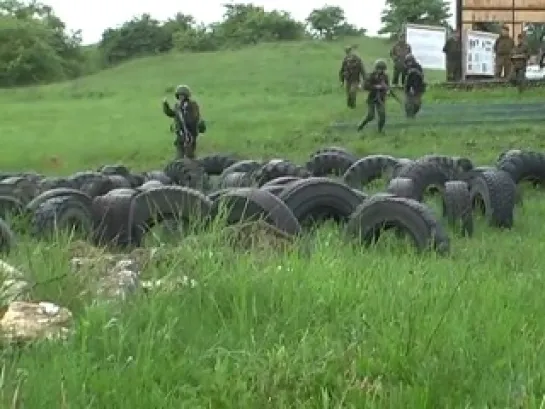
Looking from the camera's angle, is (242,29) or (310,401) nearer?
(310,401)

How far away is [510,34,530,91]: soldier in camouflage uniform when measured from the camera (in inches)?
1022

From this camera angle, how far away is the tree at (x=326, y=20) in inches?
3164

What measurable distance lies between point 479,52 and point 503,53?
69cm

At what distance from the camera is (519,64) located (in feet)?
86.6

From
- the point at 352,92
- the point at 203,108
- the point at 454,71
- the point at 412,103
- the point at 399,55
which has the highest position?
the point at 399,55

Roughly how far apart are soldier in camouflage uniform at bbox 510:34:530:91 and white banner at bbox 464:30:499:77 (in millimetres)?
1429

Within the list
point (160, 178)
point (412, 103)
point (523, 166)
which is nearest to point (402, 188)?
point (523, 166)

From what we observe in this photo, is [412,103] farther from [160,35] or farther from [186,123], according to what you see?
[160,35]

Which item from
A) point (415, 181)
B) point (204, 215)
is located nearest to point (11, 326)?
point (204, 215)

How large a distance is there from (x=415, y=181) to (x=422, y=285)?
19.3ft

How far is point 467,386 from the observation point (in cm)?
458

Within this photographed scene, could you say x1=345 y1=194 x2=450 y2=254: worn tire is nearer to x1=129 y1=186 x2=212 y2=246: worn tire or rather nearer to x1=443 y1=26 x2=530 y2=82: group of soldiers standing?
x1=129 y1=186 x2=212 y2=246: worn tire

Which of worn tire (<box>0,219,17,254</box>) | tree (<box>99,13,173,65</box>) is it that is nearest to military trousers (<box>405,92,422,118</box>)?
worn tire (<box>0,219,17,254</box>)

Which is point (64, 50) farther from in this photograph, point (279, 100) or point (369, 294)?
point (369, 294)
